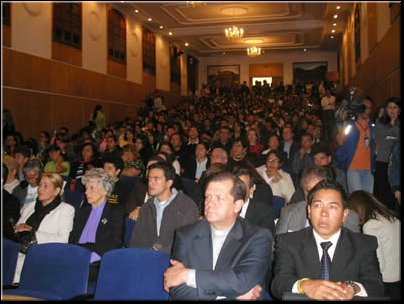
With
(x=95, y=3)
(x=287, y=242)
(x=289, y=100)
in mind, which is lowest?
(x=287, y=242)

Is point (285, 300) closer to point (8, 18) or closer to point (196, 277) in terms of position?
point (196, 277)

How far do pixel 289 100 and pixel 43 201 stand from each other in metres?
15.4

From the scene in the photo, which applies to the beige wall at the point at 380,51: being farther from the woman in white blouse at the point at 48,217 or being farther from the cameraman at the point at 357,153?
the woman in white blouse at the point at 48,217

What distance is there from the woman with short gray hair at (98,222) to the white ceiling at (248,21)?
39.0ft

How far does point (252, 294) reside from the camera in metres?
2.37

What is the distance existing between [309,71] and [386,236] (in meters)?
23.7

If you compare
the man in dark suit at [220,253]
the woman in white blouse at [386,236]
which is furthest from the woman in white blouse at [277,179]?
the man in dark suit at [220,253]

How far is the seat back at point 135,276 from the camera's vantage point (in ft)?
9.40

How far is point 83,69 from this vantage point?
1293 cm

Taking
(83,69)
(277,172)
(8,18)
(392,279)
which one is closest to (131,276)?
(392,279)

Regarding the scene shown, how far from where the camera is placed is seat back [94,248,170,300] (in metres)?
2.87

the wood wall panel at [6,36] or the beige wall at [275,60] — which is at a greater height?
the beige wall at [275,60]

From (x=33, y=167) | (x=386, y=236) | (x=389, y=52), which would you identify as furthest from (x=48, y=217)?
(x=389, y=52)

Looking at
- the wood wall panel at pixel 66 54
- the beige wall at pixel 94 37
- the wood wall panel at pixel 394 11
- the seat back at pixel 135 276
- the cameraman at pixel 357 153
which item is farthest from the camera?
the beige wall at pixel 94 37
